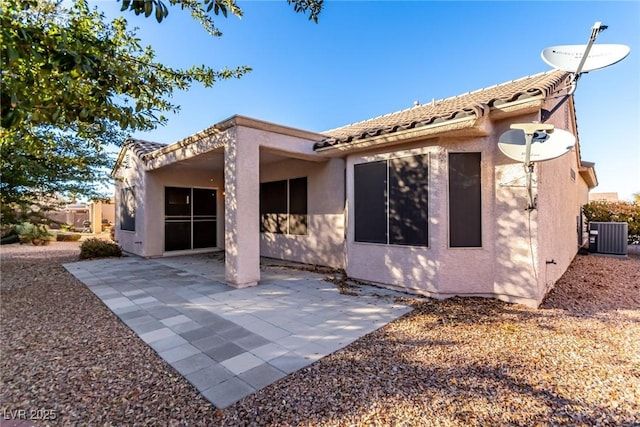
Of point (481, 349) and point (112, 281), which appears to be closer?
point (481, 349)

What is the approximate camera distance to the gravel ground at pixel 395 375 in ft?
8.38

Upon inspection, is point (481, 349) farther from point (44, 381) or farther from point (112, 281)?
point (112, 281)

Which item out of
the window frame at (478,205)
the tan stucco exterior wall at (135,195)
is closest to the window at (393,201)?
the window frame at (478,205)

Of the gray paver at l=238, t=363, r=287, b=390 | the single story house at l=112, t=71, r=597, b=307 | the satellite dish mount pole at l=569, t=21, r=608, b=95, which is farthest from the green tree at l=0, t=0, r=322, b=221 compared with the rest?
the satellite dish mount pole at l=569, t=21, r=608, b=95

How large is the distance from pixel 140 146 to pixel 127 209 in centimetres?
318

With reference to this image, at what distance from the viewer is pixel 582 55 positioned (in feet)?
14.6

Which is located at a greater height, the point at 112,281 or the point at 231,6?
the point at 231,6

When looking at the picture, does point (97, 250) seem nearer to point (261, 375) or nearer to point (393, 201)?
point (261, 375)

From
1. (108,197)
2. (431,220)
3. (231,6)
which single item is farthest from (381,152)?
(108,197)

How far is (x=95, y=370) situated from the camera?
3.30 metres

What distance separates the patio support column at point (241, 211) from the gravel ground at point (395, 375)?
2.55 m

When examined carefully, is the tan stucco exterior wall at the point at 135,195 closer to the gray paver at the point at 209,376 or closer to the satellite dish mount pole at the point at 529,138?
the gray paver at the point at 209,376

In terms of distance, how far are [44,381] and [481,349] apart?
16.9ft

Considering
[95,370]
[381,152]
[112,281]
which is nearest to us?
[95,370]
